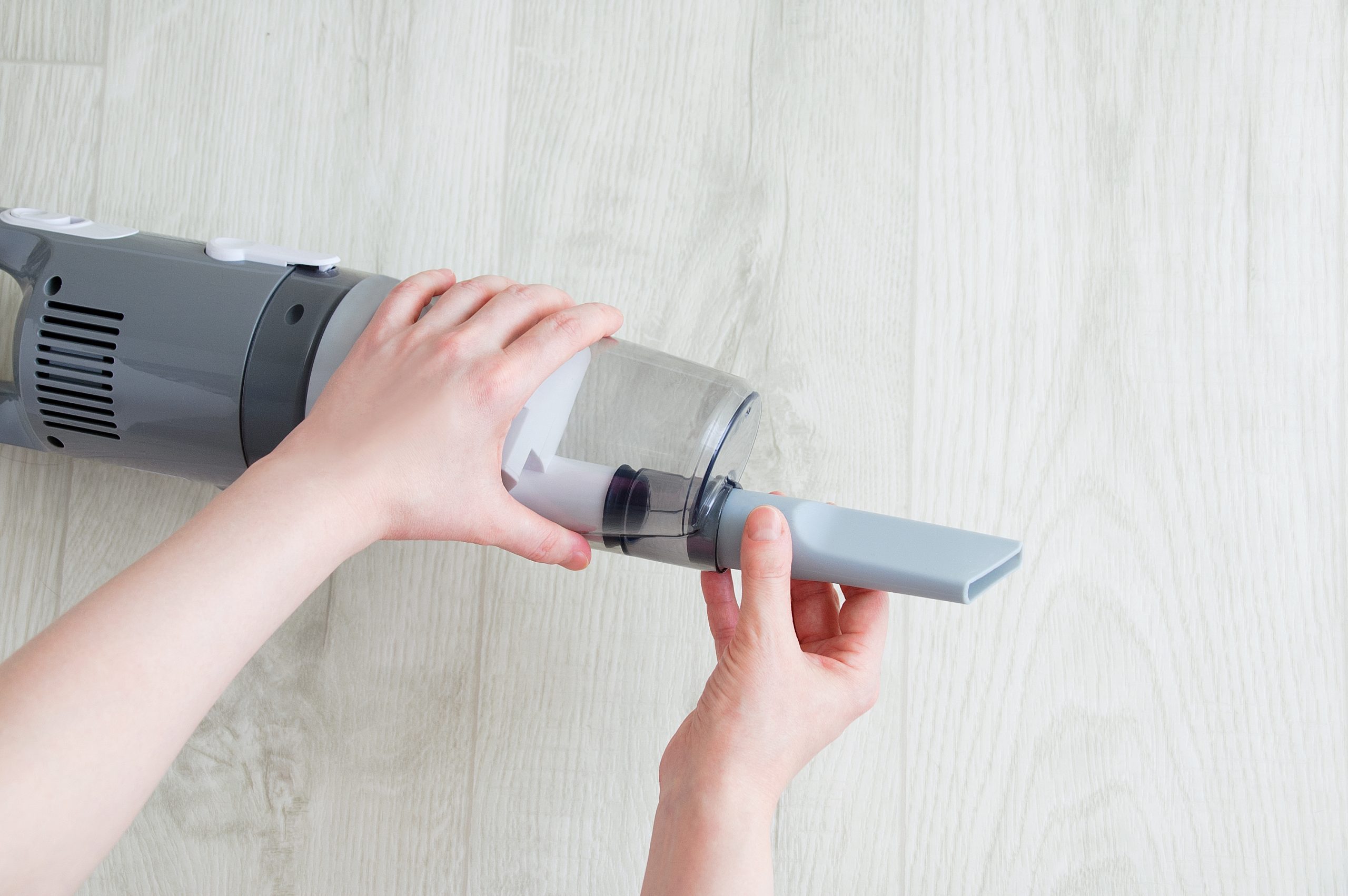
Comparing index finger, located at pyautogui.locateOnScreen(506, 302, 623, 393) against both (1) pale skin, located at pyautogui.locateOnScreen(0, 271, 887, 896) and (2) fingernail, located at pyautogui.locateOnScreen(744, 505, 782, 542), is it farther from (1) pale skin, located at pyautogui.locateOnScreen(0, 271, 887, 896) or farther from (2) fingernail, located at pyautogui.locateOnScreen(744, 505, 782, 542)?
(2) fingernail, located at pyautogui.locateOnScreen(744, 505, 782, 542)

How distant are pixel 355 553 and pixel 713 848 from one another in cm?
30

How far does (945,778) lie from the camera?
855 millimetres

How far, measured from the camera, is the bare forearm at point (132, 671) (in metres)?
0.46

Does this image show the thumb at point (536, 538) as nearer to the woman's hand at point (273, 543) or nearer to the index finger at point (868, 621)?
the woman's hand at point (273, 543)

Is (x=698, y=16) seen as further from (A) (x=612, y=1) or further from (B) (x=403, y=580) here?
(B) (x=403, y=580)

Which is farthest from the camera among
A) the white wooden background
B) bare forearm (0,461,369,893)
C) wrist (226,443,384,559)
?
the white wooden background

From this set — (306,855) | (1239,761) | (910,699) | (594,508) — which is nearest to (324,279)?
(594,508)

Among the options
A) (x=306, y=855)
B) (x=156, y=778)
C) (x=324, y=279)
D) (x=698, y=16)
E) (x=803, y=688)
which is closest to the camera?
(x=156, y=778)

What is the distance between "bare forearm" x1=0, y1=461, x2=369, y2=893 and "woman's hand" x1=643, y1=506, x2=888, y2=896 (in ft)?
0.87

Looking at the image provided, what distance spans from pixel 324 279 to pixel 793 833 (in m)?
0.62

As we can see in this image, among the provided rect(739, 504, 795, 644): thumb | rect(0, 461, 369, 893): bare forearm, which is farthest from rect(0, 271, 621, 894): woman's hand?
rect(739, 504, 795, 644): thumb

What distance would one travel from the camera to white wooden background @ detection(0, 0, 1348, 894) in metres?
0.85

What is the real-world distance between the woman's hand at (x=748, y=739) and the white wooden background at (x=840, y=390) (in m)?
0.23

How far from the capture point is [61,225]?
0.77 metres
